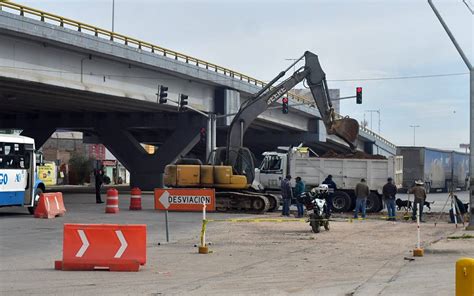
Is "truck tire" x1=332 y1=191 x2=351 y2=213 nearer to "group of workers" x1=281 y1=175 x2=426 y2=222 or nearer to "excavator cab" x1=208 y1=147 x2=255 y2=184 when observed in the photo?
"group of workers" x1=281 y1=175 x2=426 y2=222

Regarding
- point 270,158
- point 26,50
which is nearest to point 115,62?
point 26,50

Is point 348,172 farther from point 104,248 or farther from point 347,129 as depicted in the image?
point 104,248

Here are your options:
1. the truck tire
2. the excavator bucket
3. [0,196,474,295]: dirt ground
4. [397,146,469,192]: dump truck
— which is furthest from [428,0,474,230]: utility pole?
[397,146,469,192]: dump truck

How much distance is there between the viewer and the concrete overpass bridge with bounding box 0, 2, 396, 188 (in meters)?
34.3

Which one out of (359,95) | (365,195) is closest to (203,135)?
(359,95)

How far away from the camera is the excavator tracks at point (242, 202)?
29875 mm

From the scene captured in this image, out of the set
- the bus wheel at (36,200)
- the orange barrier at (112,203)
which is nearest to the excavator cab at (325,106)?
the orange barrier at (112,203)

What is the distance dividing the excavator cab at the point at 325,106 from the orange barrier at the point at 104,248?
18706 millimetres

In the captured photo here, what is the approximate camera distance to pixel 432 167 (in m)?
58.3

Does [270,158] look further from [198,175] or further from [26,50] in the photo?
[26,50]

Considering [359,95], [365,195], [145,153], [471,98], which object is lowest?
[365,195]

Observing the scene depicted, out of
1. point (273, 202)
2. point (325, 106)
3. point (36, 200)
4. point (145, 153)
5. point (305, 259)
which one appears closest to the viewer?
point (305, 259)

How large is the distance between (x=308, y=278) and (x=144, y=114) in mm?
45789

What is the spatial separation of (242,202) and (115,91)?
48.0 ft
